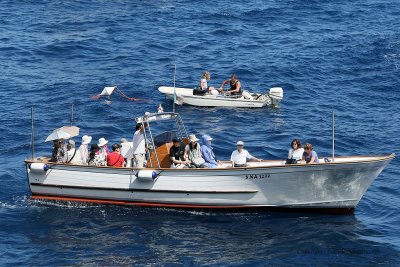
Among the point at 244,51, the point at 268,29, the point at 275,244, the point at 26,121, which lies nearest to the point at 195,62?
the point at 244,51

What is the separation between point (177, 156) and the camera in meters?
27.8

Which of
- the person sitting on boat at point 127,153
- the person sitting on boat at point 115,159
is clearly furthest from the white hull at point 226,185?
the person sitting on boat at point 127,153

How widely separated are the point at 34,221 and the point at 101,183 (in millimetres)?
2618

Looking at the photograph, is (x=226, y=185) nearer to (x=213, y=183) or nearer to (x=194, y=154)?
(x=213, y=183)

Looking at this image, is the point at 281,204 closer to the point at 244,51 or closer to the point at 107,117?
the point at 107,117

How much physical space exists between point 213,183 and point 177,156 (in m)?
1.80

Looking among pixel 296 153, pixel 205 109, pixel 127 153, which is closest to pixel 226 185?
pixel 296 153

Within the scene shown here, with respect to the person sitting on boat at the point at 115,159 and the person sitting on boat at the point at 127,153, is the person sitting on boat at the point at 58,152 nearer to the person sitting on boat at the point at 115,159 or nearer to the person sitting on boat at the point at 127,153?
the person sitting on boat at the point at 115,159

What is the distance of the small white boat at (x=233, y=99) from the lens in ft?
130

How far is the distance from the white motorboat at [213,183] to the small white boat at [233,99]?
11309mm

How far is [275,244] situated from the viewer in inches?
989

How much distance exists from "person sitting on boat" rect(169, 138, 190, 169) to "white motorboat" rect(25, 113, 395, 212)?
20.0 inches

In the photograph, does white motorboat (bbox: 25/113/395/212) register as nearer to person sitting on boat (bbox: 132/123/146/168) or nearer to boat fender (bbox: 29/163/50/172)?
boat fender (bbox: 29/163/50/172)

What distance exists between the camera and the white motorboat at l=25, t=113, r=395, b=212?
26281mm
